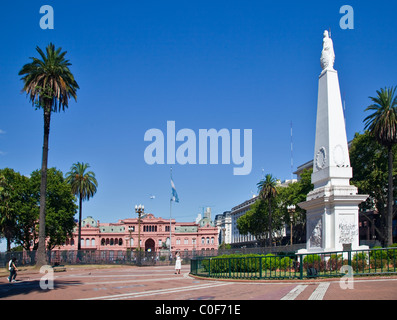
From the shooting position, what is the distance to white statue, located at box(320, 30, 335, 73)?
25.2 m

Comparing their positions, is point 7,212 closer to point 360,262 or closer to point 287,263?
point 287,263

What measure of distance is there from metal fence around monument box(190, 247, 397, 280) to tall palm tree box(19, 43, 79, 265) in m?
19.5

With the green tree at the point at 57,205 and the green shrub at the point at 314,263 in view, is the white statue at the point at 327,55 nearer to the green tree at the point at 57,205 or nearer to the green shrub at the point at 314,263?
the green shrub at the point at 314,263

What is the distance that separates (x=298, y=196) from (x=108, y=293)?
46.0 meters

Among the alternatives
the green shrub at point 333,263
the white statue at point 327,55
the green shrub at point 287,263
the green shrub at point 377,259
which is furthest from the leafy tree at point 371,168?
the green shrub at point 377,259

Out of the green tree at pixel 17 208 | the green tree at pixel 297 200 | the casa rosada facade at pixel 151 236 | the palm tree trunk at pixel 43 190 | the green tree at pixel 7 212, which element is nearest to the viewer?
the palm tree trunk at pixel 43 190

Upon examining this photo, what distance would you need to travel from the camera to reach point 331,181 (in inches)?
910

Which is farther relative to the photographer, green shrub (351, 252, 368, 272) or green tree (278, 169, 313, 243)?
green tree (278, 169, 313, 243)

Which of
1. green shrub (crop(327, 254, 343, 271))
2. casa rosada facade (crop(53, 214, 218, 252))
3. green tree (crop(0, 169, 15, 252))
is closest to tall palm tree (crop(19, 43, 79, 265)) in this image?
green tree (crop(0, 169, 15, 252))

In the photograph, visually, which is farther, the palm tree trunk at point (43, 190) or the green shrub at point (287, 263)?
the palm tree trunk at point (43, 190)

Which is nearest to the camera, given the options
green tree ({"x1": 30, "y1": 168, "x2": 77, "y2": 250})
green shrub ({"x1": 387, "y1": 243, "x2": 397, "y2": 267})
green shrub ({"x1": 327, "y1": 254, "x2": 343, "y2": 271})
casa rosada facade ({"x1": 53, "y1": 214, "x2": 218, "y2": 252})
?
green shrub ({"x1": 387, "y1": 243, "x2": 397, "y2": 267})

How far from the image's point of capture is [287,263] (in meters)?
19.0

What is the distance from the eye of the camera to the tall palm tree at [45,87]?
34.7 metres

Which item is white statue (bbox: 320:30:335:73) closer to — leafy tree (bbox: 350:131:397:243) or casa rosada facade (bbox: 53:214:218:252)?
leafy tree (bbox: 350:131:397:243)
